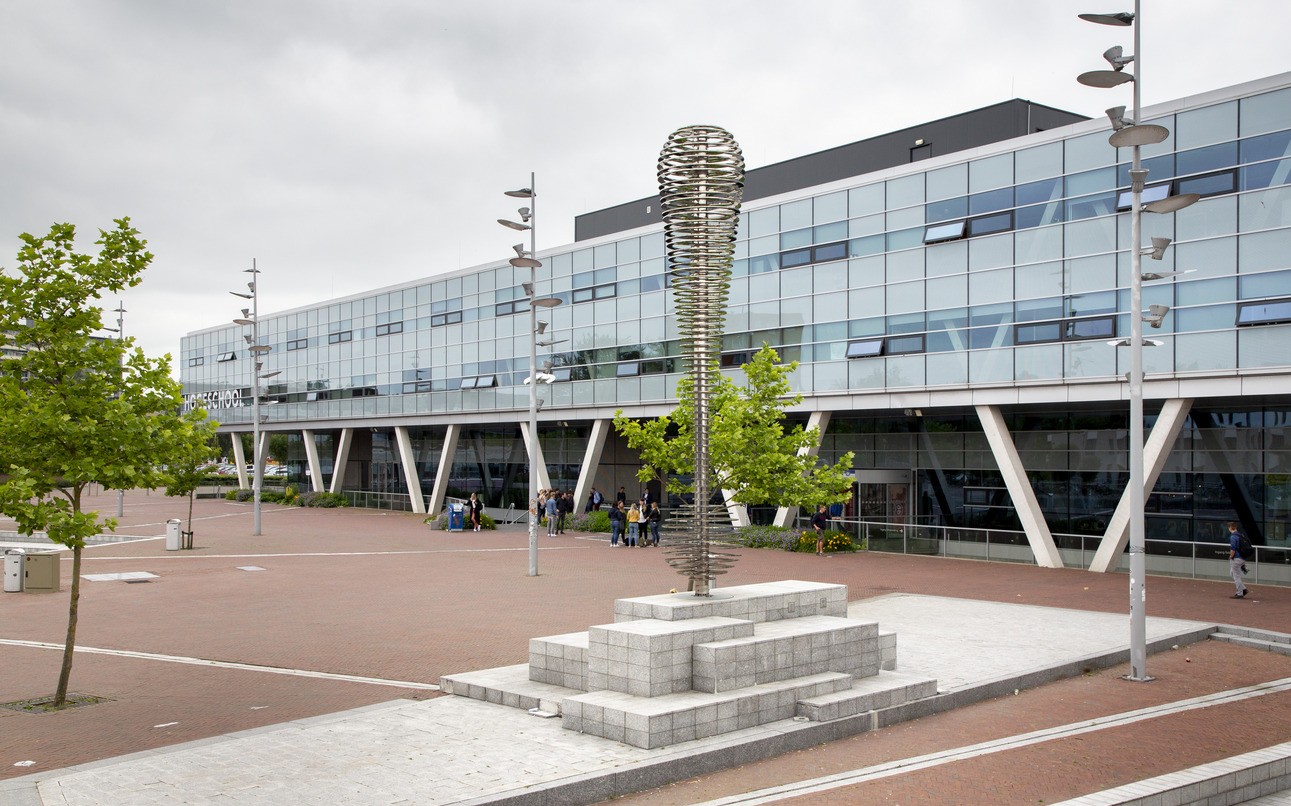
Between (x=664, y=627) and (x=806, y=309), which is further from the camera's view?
(x=806, y=309)

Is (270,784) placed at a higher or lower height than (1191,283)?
lower

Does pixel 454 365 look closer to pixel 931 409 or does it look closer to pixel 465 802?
pixel 931 409

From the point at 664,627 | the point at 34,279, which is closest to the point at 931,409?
the point at 664,627

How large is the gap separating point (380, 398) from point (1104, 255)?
39535 millimetres

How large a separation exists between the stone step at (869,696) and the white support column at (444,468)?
40556 millimetres

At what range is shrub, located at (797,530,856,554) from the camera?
3130 cm

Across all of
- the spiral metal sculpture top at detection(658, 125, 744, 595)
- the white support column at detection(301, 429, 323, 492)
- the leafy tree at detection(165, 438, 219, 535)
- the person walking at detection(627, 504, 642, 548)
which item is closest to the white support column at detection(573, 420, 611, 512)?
the person walking at detection(627, 504, 642, 548)

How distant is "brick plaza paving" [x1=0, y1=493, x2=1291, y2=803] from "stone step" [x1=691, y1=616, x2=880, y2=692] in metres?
1.03

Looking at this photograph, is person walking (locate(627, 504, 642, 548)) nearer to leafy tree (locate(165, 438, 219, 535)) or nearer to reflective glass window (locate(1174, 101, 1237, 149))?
leafy tree (locate(165, 438, 219, 535))

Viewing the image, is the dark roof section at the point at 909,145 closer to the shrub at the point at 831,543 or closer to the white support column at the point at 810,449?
the white support column at the point at 810,449

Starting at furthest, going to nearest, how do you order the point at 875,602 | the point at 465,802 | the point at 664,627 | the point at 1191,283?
the point at 1191,283 < the point at 875,602 < the point at 664,627 < the point at 465,802

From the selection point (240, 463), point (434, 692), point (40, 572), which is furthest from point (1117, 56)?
point (240, 463)

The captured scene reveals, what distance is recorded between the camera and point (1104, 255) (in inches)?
1046

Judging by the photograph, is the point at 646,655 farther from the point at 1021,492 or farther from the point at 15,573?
the point at 1021,492
